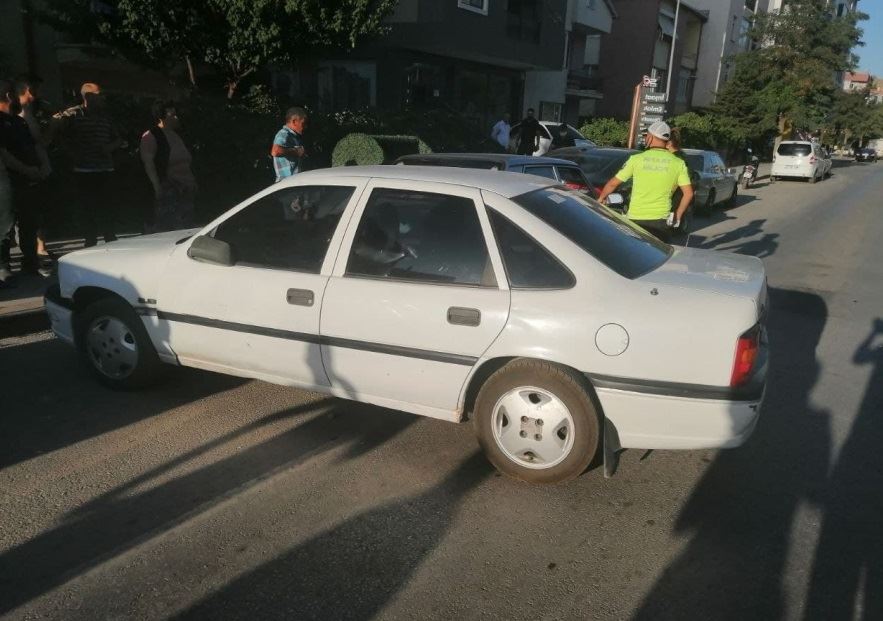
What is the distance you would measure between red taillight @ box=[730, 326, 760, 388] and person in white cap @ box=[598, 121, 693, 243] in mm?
3417

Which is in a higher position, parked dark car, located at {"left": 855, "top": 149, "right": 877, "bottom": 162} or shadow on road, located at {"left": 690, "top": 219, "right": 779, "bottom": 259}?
shadow on road, located at {"left": 690, "top": 219, "right": 779, "bottom": 259}

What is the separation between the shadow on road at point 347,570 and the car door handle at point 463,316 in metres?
0.88

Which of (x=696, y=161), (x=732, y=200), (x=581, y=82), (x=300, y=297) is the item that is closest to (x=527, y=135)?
(x=696, y=161)

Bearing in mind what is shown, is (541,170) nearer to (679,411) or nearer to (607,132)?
(679,411)

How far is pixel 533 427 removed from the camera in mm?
3605

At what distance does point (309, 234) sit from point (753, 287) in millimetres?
2456

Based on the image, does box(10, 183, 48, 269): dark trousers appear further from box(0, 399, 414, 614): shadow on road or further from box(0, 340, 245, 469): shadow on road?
box(0, 399, 414, 614): shadow on road

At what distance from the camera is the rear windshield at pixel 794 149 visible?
2855cm

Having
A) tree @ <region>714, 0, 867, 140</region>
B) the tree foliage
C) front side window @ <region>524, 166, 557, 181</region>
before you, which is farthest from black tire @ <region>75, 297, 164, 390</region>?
tree @ <region>714, 0, 867, 140</region>

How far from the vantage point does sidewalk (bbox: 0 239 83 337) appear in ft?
20.1

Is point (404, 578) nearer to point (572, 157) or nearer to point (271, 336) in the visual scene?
point (271, 336)

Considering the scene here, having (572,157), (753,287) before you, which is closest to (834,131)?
(572,157)

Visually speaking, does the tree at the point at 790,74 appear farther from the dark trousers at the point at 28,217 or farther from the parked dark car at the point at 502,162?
the dark trousers at the point at 28,217

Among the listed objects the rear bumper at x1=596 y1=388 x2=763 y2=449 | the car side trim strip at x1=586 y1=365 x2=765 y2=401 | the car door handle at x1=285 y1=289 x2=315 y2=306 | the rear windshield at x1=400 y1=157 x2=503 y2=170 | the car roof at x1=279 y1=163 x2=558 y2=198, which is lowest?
the rear bumper at x1=596 y1=388 x2=763 y2=449
